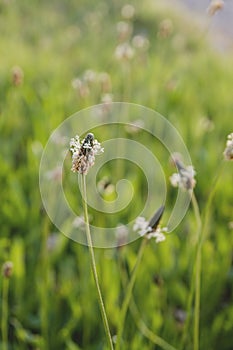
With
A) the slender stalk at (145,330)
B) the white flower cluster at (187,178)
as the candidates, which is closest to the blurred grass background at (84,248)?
the slender stalk at (145,330)

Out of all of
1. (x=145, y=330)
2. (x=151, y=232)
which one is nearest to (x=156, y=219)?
(x=151, y=232)

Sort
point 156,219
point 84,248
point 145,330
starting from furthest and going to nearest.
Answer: point 84,248, point 145,330, point 156,219

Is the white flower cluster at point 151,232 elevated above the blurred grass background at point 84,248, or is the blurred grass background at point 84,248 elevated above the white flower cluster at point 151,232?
the blurred grass background at point 84,248

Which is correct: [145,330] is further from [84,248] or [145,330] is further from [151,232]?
[151,232]

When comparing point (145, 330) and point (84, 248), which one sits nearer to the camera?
point (145, 330)

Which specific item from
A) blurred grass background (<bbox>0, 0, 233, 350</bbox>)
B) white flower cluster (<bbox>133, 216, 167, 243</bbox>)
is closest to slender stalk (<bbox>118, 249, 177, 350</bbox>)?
blurred grass background (<bbox>0, 0, 233, 350</bbox>)

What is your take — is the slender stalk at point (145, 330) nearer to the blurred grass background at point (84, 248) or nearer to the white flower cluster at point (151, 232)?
the blurred grass background at point (84, 248)

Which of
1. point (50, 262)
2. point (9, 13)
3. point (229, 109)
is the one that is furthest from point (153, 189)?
point (9, 13)

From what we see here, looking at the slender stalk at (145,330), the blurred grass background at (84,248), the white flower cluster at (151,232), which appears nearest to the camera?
the white flower cluster at (151,232)

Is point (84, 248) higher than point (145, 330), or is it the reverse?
point (84, 248)

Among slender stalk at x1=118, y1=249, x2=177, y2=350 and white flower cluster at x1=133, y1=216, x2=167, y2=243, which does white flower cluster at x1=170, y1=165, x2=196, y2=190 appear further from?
slender stalk at x1=118, y1=249, x2=177, y2=350

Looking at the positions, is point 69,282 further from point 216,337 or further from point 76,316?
point 216,337
